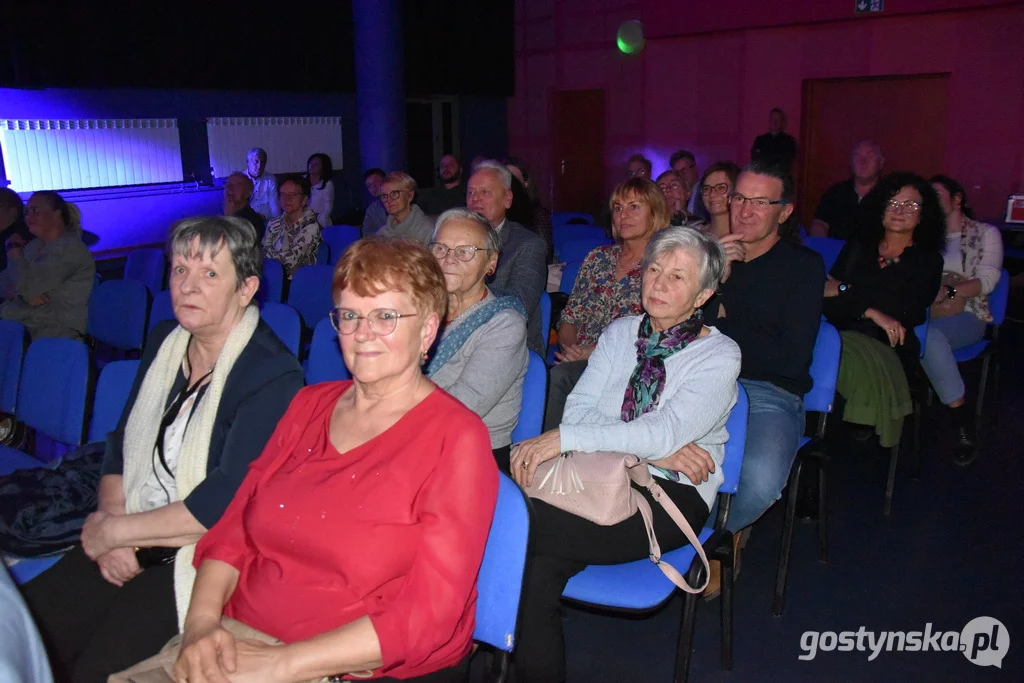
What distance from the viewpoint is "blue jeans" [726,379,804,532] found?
8.72 feet

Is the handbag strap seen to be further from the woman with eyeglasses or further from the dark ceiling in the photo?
the dark ceiling

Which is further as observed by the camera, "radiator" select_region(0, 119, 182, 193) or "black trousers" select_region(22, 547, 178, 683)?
"radiator" select_region(0, 119, 182, 193)

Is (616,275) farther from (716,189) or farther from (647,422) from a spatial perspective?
(647,422)

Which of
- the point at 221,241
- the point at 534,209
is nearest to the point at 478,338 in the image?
the point at 221,241

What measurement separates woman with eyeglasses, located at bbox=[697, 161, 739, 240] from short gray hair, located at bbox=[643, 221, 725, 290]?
1716mm

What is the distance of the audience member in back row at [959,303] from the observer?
159 inches

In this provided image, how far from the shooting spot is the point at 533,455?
7.45 ft

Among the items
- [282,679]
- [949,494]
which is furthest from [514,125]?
[282,679]

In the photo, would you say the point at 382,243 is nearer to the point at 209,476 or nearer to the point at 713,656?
the point at 209,476

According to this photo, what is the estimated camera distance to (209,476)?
1958mm

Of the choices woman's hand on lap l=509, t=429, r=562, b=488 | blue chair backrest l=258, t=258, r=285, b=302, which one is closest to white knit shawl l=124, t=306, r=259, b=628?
woman's hand on lap l=509, t=429, r=562, b=488

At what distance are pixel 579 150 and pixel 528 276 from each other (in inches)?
343

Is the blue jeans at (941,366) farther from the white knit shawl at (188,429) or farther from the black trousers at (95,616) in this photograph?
the black trousers at (95,616)

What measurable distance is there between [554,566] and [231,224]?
1301mm
